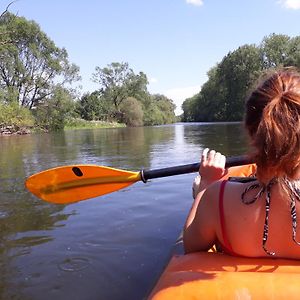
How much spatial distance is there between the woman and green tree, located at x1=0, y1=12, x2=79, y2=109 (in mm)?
34071

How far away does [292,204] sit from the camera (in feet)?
4.46

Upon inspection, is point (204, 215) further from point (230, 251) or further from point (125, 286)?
point (125, 286)

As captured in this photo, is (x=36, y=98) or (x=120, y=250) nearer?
(x=120, y=250)

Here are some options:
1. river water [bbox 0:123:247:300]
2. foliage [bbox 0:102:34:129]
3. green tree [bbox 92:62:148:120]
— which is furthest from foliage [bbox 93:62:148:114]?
river water [bbox 0:123:247:300]

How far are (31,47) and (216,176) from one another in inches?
1432

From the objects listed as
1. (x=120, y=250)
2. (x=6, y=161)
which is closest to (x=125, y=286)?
(x=120, y=250)

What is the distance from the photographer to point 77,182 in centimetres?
318

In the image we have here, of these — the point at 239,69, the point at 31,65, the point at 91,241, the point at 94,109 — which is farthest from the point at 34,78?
the point at 91,241

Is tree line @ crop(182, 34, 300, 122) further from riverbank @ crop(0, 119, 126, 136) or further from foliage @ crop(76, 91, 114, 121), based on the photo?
riverbank @ crop(0, 119, 126, 136)

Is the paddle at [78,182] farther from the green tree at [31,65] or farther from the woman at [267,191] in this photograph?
the green tree at [31,65]

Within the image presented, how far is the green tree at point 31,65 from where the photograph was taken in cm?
3444

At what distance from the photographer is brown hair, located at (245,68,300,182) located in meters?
1.31

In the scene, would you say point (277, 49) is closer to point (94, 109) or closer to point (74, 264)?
point (94, 109)

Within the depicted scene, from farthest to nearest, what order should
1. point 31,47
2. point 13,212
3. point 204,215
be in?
1. point 31,47
2. point 13,212
3. point 204,215
